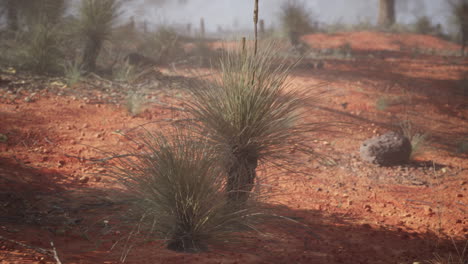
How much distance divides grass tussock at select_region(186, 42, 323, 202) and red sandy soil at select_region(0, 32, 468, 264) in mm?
265

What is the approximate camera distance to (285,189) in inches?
144

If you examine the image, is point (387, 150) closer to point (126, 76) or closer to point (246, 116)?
point (246, 116)

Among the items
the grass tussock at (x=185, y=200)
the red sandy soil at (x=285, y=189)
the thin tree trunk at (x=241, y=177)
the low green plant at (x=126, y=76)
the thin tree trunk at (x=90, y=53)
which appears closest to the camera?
the grass tussock at (x=185, y=200)

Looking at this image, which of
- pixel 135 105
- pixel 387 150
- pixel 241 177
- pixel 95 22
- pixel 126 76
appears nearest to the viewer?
pixel 241 177

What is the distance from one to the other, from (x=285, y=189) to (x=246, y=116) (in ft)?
4.34

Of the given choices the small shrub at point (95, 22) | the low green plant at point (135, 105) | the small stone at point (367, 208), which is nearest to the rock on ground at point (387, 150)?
the small stone at point (367, 208)

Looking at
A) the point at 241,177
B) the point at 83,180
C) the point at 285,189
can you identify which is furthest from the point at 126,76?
the point at 241,177

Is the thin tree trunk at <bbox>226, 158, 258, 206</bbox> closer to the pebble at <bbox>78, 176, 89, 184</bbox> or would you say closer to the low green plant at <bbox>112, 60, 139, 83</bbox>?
the pebble at <bbox>78, 176, 89, 184</bbox>

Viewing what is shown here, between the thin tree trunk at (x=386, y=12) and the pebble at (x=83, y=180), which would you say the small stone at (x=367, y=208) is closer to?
the pebble at (x=83, y=180)

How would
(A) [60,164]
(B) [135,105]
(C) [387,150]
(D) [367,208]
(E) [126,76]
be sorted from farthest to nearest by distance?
(E) [126,76] < (B) [135,105] < (C) [387,150] < (A) [60,164] < (D) [367,208]

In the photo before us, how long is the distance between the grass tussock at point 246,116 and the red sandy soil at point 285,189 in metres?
0.26

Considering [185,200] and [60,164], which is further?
[60,164]

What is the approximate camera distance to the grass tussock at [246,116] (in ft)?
8.53

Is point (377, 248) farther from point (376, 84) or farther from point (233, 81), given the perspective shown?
point (376, 84)
